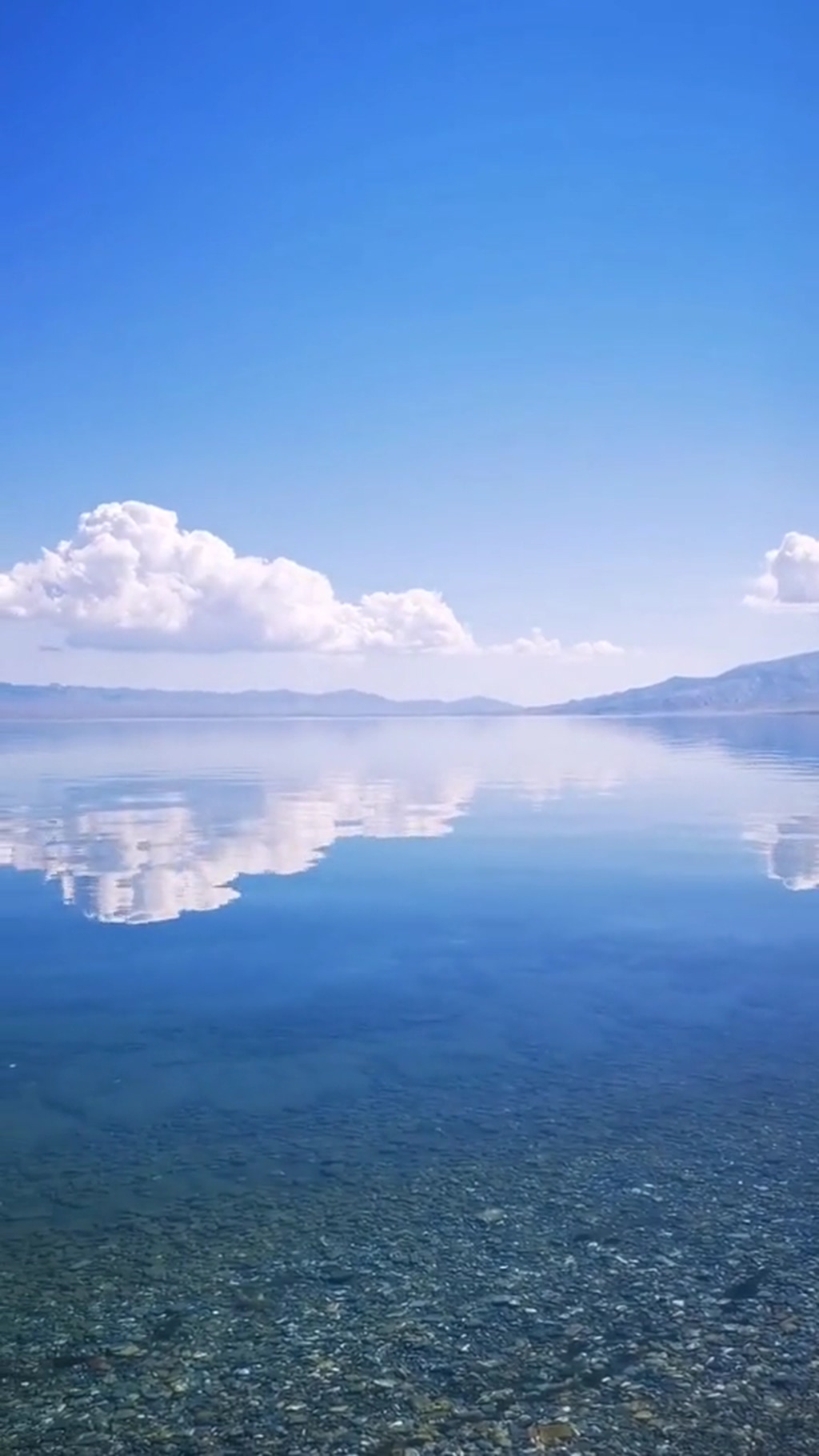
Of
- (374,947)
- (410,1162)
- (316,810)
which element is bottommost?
(410,1162)

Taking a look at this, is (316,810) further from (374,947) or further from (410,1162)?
(410,1162)

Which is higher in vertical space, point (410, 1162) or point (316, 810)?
point (316, 810)

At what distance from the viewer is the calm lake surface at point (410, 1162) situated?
24.7 feet

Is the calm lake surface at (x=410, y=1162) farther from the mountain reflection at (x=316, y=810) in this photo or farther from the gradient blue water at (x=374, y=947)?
the mountain reflection at (x=316, y=810)

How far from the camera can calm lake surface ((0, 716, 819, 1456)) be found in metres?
7.54

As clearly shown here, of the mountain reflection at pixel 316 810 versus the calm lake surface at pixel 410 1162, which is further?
the mountain reflection at pixel 316 810

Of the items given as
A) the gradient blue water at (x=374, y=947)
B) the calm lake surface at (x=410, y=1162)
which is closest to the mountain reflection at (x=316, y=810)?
the gradient blue water at (x=374, y=947)

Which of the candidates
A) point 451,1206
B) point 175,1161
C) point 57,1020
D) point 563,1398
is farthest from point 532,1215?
point 57,1020

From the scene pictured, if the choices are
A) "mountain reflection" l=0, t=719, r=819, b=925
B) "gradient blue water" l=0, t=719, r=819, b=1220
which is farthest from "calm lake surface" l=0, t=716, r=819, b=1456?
"mountain reflection" l=0, t=719, r=819, b=925

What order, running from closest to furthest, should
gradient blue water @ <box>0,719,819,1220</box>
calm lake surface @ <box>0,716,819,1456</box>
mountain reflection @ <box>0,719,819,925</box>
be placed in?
calm lake surface @ <box>0,716,819,1456</box>, gradient blue water @ <box>0,719,819,1220</box>, mountain reflection @ <box>0,719,819,925</box>

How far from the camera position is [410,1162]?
11.3m

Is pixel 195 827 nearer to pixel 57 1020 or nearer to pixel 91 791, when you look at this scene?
pixel 91 791

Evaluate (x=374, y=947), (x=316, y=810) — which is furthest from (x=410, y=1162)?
(x=316, y=810)

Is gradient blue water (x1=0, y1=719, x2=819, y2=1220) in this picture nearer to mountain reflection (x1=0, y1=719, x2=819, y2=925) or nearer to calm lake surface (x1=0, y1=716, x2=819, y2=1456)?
calm lake surface (x1=0, y1=716, x2=819, y2=1456)
